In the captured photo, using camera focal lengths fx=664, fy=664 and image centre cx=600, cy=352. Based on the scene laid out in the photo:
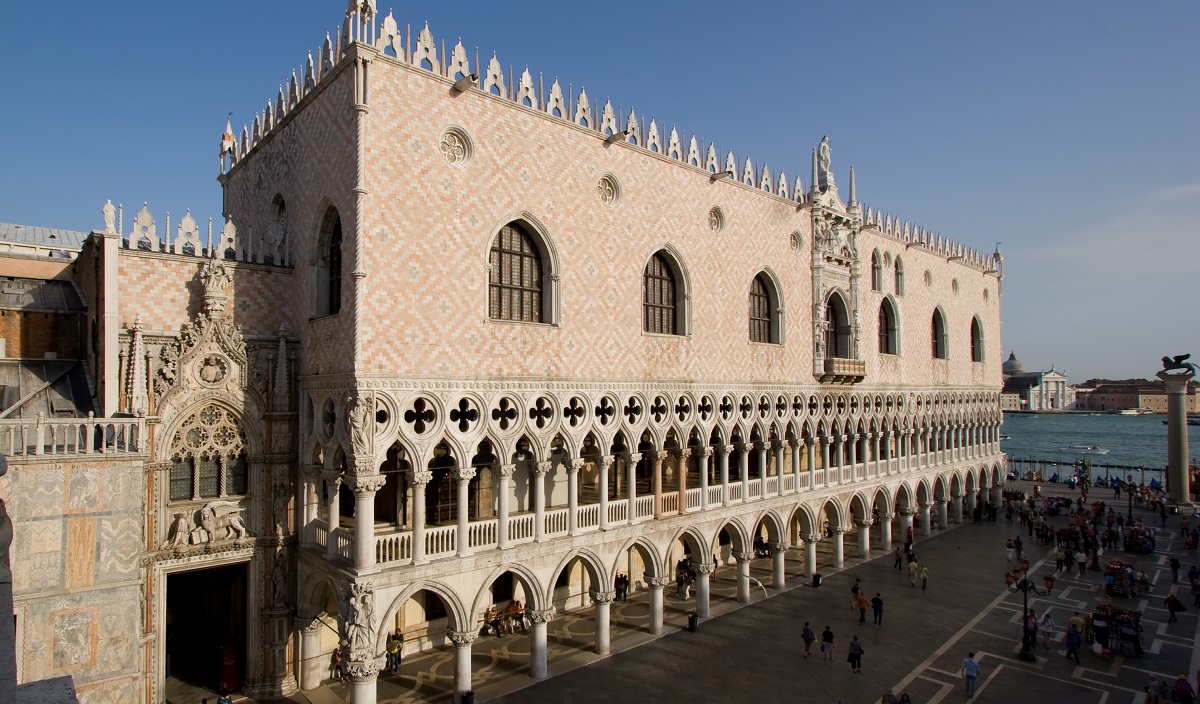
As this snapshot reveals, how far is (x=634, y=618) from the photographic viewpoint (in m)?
19.5

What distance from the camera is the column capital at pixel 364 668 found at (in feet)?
41.4

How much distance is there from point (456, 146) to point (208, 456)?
27.7 feet

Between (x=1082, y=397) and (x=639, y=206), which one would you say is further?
(x=1082, y=397)

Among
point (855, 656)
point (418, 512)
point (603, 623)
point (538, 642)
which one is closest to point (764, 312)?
point (855, 656)

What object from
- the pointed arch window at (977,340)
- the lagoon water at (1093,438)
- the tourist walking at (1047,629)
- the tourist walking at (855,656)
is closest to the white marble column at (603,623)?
the tourist walking at (855,656)

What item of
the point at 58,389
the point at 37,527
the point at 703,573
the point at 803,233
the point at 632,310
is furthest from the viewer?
the point at 803,233

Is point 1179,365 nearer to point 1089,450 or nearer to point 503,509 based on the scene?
point 503,509

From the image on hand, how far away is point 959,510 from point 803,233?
1851 cm

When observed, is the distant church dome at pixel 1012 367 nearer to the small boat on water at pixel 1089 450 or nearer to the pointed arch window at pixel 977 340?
the small boat on water at pixel 1089 450

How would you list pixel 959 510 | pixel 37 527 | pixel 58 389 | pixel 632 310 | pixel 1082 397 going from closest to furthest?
pixel 37 527 → pixel 58 389 → pixel 632 310 → pixel 959 510 → pixel 1082 397

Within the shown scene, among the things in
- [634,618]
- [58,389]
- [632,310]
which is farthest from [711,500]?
[58,389]

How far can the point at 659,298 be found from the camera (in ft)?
62.6

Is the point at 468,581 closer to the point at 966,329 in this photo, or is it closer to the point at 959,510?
the point at 959,510

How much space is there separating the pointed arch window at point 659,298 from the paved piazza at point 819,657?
8.56 m
